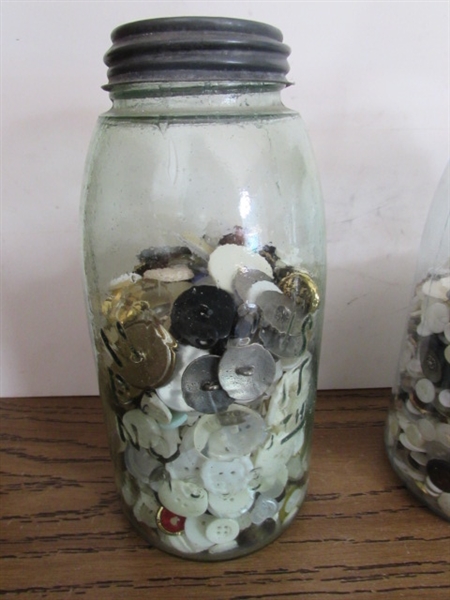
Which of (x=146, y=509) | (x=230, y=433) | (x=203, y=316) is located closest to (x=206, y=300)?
(x=203, y=316)

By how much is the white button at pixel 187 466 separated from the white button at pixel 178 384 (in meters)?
0.04

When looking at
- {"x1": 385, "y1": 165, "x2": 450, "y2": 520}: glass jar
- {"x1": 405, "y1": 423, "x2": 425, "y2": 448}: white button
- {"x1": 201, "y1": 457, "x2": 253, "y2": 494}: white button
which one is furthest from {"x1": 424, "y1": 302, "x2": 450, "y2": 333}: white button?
{"x1": 201, "y1": 457, "x2": 253, "y2": 494}: white button

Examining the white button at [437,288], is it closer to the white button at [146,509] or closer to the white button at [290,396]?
the white button at [290,396]

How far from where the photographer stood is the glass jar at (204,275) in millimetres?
378

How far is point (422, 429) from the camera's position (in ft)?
1.65

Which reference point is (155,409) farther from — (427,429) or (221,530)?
(427,429)

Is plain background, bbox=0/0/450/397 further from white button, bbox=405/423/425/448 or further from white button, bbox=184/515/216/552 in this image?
white button, bbox=184/515/216/552

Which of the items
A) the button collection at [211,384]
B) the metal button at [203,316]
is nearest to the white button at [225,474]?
the button collection at [211,384]

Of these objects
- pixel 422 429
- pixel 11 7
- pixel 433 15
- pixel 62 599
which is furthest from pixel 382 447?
pixel 11 7

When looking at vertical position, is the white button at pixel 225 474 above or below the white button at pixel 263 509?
above

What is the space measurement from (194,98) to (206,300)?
0.49 ft

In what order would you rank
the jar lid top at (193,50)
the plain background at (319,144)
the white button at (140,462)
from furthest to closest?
the plain background at (319,144), the white button at (140,462), the jar lid top at (193,50)

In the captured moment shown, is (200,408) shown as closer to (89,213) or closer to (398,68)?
(89,213)

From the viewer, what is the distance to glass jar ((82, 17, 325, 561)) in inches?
14.9
